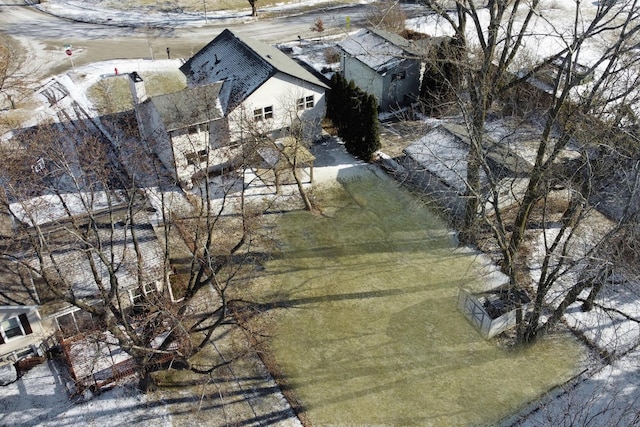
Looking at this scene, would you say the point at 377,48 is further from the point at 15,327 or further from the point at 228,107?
the point at 15,327

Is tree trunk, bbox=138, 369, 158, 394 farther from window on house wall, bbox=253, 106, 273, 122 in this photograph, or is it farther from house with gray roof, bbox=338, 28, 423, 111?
house with gray roof, bbox=338, 28, 423, 111

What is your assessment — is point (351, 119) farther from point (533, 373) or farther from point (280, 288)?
point (533, 373)

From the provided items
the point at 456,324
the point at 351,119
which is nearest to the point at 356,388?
the point at 456,324

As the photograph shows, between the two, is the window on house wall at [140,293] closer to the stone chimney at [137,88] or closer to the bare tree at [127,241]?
the bare tree at [127,241]

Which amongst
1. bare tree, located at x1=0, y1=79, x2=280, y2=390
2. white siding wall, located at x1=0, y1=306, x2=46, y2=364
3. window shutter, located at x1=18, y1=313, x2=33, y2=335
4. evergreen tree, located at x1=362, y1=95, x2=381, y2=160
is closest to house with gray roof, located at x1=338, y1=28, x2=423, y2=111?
evergreen tree, located at x1=362, y1=95, x2=381, y2=160

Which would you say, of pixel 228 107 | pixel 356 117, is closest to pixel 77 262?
pixel 228 107

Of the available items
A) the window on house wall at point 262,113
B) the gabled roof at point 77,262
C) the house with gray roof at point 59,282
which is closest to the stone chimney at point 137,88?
the window on house wall at point 262,113
